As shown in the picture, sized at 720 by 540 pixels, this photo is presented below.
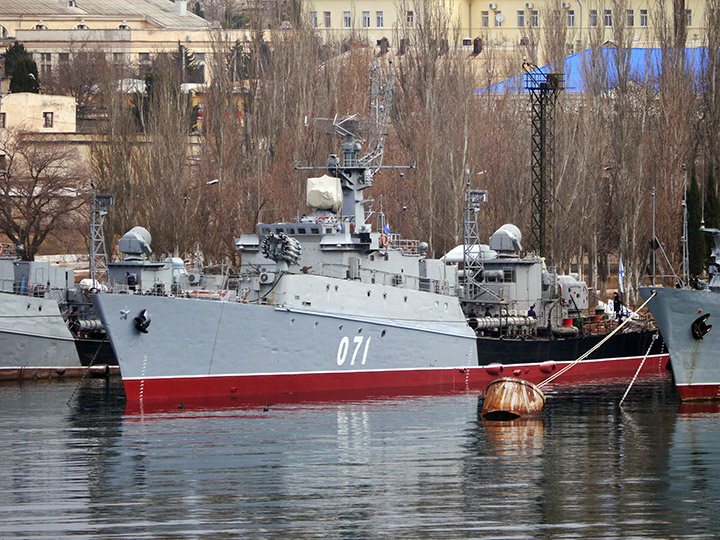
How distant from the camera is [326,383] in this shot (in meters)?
30.8

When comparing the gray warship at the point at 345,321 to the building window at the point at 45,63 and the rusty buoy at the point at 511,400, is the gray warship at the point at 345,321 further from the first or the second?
the building window at the point at 45,63

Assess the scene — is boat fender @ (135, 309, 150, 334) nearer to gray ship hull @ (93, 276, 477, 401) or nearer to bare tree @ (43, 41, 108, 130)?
gray ship hull @ (93, 276, 477, 401)

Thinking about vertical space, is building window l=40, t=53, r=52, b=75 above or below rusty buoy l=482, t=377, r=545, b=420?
above

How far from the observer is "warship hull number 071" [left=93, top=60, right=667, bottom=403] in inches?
1146

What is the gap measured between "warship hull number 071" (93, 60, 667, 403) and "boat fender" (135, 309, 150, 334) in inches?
1.0

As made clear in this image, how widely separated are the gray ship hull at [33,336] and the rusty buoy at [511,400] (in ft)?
49.7

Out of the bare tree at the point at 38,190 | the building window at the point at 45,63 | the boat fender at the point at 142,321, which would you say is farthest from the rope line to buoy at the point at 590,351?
the building window at the point at 45,63

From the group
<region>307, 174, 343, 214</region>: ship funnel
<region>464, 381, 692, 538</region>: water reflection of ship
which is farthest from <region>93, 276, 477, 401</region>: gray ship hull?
<region>464, 381, 692, 538</region>: water reflection of ship

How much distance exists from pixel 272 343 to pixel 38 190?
30.2 metres

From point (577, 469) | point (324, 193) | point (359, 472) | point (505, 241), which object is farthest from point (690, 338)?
point (359, 472)

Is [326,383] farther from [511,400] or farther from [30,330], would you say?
[30,330]

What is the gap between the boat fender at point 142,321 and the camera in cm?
2872

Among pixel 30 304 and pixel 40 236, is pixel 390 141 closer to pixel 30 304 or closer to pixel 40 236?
pixel 40 236

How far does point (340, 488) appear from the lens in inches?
746
